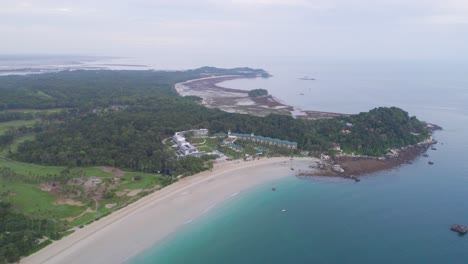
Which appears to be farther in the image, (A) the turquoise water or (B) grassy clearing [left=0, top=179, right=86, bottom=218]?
(B) grassy clearing [left=0, top=179, right=86, bottom=218]

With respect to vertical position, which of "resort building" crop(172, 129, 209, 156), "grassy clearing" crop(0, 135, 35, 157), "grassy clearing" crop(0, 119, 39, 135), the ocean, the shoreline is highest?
the shoreline

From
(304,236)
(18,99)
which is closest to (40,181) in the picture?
(304,236)

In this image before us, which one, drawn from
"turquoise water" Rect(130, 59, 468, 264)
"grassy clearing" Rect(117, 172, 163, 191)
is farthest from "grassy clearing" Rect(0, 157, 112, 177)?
"turquoise water" Rect(130, 59, 468, 264)

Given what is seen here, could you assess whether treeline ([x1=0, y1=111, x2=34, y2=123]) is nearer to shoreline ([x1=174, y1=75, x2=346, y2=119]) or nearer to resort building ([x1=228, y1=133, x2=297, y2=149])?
shoreline ([x1=174, y1=75, x2=346, y2=119])

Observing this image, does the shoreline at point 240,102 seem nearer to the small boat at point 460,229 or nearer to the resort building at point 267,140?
the resort building at point 267,140

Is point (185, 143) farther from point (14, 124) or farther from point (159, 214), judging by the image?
point (14, 124)

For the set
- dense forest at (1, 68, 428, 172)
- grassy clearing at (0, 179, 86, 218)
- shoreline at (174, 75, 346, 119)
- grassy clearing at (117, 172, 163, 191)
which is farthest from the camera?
shoreline at (174, 75, 346, 119)

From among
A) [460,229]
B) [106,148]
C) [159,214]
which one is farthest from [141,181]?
[460,229]
